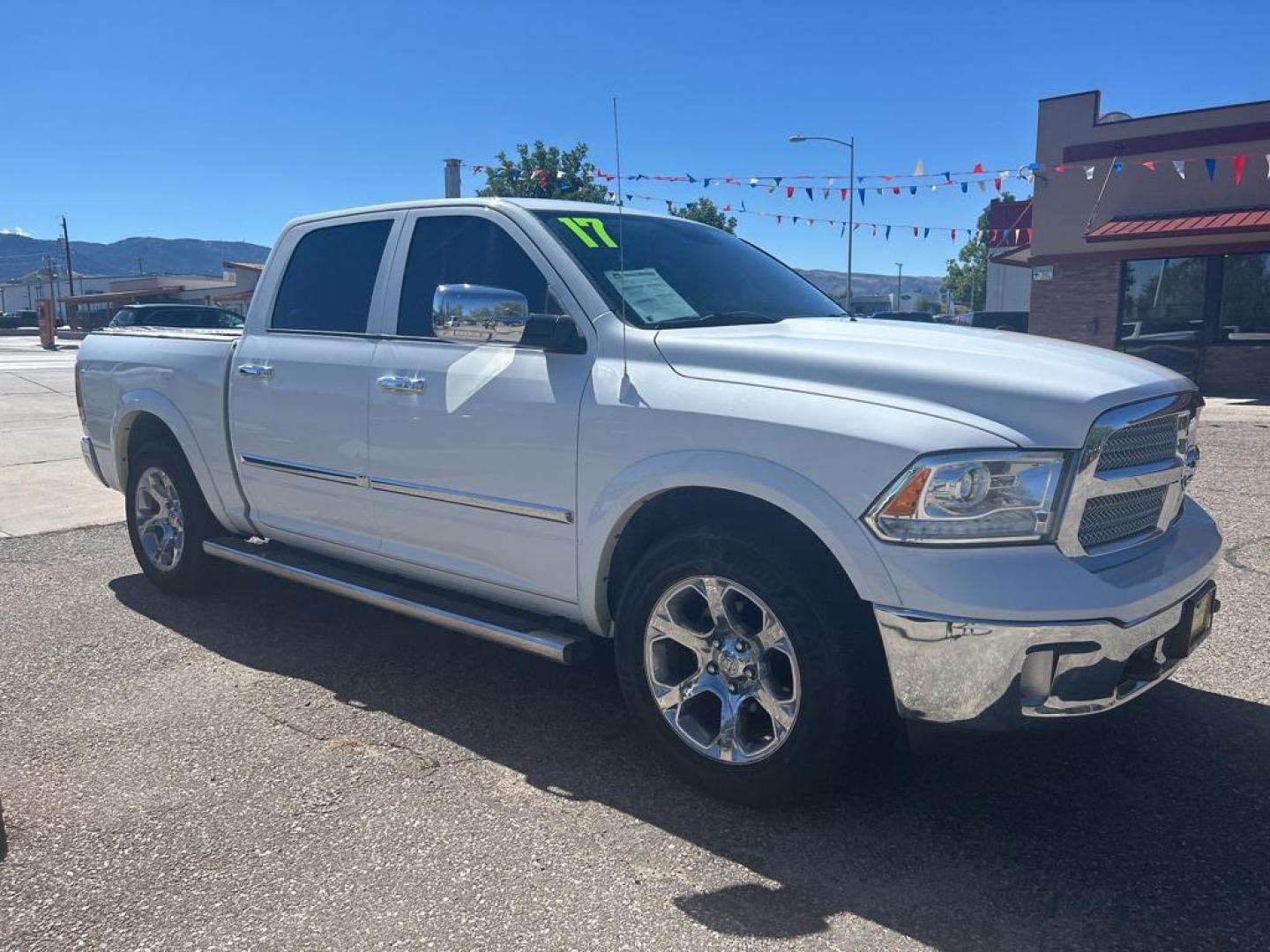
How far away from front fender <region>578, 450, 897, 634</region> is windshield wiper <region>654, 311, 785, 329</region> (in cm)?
63

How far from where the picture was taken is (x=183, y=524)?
5.34 meters

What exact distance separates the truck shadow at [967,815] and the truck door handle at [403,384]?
1.24 meters

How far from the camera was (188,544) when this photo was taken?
17.5 ft

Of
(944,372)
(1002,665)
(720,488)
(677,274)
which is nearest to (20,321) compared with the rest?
(677,274)

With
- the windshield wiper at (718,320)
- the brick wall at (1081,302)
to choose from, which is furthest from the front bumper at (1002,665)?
the brick wall at (1081,302)

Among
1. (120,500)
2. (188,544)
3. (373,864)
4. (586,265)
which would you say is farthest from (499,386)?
(120,500)

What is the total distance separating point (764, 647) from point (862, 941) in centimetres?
85

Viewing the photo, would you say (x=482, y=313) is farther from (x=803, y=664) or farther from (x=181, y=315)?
(x=181, y=315)

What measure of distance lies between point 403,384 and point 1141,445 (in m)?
2.60

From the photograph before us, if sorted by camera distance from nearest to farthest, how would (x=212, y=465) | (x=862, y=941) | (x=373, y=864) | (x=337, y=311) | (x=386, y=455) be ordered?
(x=862, y=941), (x=373, y=864), (x=386, y=455), (x=337, y=311), (x=212, y=465)

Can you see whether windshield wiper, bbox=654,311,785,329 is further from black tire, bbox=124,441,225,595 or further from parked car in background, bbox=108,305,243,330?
parked car in background, bbox=108,305,243,330

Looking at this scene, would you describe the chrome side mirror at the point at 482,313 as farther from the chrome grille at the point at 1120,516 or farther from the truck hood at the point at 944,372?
the chrome grille at the point at 1120,516

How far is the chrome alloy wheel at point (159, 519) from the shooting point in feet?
17.7

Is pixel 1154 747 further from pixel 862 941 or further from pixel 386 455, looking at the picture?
pixel 386 455
